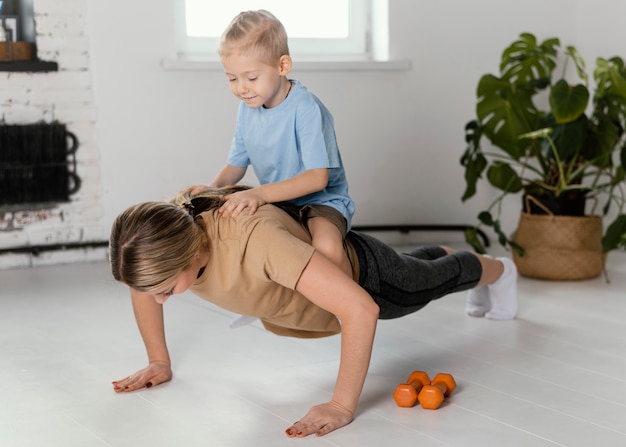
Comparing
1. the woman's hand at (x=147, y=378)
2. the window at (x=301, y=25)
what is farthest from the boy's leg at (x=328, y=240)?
the window at (x=301, y=25)

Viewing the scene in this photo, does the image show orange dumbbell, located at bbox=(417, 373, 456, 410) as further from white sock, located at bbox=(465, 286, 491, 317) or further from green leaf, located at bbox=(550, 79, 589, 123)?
green leaf, located at bbox=(550, 79, 589, 123)

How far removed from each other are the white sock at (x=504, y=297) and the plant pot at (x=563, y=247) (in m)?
0.71

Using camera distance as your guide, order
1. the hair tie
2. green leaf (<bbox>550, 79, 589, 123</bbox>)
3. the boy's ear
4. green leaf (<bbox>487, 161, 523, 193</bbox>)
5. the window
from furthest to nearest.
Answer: the window, green leaf (<bbox>487, 161, 523, 193</bbox>), green leaf (<bbox>550, 79, 589, 123</bbox>), the boy's ear, the hair tie

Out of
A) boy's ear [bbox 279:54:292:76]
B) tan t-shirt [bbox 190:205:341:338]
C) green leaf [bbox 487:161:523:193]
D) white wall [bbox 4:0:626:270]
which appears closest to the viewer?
tan t-shirt [bbox 190:205:341:338]

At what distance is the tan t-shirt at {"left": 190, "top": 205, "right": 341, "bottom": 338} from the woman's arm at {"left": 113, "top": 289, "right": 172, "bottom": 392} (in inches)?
9.2

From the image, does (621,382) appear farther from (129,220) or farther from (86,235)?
(86,235)

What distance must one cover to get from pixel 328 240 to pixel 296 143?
0.93 feet

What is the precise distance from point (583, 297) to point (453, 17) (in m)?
1.72

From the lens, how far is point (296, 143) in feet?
7.26

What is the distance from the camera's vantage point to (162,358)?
2316mm

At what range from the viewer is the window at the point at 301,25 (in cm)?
413

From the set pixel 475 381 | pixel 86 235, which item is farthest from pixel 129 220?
pixel 86 235

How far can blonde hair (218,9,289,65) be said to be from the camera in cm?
206

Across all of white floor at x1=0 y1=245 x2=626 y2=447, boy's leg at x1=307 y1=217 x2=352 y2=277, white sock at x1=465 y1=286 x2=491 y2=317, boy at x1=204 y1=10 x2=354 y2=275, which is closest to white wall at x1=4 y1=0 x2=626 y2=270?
white floor at x1=0 y1=245 x2=626 y2=447
